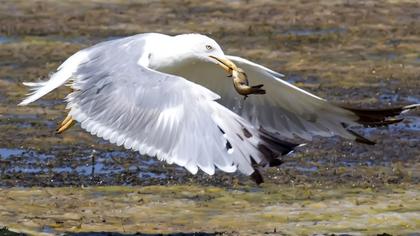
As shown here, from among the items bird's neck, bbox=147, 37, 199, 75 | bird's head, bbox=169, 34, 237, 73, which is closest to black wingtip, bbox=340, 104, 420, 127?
bird's head, bbox=169, 34, 237, 73

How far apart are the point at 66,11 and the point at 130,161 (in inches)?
300

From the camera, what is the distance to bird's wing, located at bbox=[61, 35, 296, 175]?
689 cm

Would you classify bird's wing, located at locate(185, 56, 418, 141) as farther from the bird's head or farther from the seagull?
the bird's head

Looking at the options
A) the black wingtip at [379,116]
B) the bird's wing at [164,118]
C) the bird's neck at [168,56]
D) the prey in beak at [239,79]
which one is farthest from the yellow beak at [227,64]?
the black wingtip at [379,116]

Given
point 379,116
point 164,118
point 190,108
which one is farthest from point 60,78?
point 379,116

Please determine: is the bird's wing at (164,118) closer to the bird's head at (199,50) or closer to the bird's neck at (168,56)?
the bird's neck at (168,56)

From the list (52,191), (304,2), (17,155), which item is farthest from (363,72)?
(52,191)

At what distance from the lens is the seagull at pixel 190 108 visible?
6.94m

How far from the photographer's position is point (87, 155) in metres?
10.8

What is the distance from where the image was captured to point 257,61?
48.9 ft

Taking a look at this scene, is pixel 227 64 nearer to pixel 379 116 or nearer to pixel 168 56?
pixel 168 56

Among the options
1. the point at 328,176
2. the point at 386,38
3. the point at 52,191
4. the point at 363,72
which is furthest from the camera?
the point at 386,38

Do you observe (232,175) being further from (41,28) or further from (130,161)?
(41,28)

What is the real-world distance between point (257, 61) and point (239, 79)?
723cm
